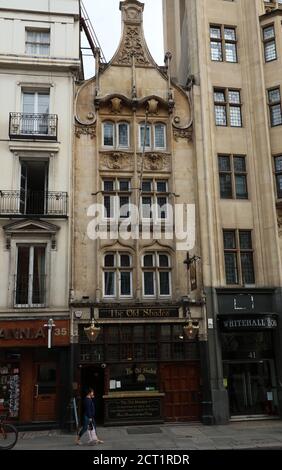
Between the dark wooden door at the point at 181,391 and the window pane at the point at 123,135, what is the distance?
10.4 meters

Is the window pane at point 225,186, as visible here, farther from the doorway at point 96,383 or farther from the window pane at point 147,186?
the doorway at point 96,383

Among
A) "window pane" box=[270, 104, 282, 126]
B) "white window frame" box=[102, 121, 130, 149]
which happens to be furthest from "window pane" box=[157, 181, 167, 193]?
"window pane" box=[270, 104, 282, 126]

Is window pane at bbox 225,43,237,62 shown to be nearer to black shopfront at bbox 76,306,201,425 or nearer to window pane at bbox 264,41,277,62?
window pane at bbox 264,41,277,62

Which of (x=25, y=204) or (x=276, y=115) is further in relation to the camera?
(x=276, y=115)

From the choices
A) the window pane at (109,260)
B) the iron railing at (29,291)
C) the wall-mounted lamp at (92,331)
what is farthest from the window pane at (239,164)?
the iron railing at (29,291)

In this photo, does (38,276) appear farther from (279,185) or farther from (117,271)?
(279,185)

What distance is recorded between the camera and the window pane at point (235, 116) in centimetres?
2291

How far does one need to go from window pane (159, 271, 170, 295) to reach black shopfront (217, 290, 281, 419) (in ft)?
7.68

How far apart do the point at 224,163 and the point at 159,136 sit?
11.2 feet

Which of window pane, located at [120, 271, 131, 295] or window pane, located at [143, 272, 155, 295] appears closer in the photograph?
window pane, located at [120, 271, 131, 295]

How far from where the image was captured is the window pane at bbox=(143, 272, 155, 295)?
20453mm

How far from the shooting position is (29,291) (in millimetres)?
19297

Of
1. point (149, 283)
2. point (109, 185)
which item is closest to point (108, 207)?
point (109, 185)
